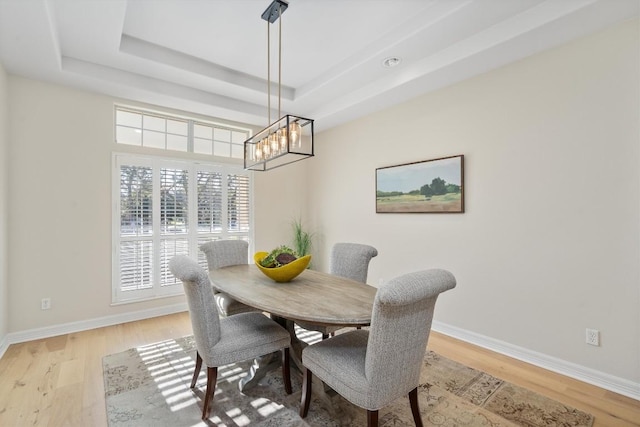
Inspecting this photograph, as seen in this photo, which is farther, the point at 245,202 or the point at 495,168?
the point at 245,202

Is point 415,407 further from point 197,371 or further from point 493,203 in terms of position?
point 493,203

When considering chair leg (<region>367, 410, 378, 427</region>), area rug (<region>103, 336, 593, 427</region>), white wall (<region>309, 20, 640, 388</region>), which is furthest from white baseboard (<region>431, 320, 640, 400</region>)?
chair leg (<region>367, 410, 378, 427</region>)

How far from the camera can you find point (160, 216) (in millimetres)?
3861

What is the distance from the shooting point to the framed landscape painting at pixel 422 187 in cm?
321

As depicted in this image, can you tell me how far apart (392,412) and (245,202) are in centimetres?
341

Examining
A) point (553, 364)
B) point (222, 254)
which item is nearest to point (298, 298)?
point (222, 254)

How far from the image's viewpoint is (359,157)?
4383mm

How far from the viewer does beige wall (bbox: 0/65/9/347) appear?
2.84 metres

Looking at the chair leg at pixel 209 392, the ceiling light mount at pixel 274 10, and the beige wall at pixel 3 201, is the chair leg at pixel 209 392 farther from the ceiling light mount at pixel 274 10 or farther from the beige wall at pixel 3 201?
the ceiling light mount at pixel 274 10

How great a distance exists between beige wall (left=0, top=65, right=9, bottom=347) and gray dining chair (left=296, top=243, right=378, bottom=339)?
3.05m

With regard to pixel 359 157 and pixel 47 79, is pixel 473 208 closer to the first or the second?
pixel 359 157

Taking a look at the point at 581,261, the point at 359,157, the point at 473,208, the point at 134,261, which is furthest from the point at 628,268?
A: the point at 134,261

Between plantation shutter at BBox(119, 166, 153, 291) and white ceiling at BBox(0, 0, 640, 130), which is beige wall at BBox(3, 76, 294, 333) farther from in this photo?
white ceiling at BBox(0, 0, 640, 130)

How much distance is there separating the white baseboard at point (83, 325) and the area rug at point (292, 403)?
1149 mm
